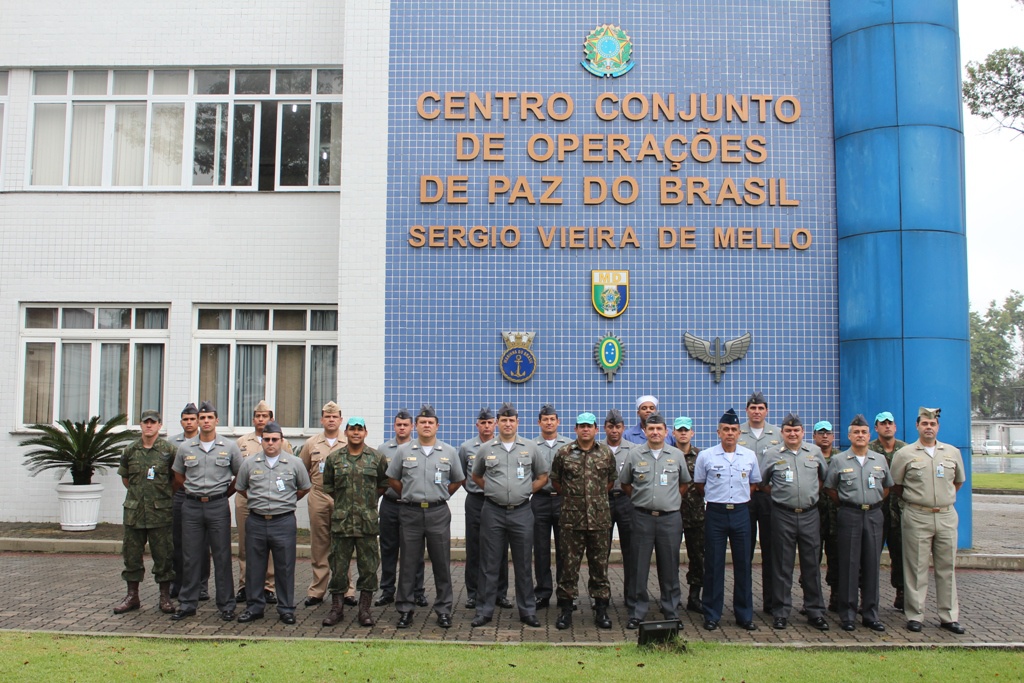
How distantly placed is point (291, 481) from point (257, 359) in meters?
5.82

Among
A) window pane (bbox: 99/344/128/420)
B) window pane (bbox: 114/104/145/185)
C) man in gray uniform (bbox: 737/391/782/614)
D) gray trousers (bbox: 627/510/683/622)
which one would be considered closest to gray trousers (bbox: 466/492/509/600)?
gray trousers (bbox: 627/510/683/622)

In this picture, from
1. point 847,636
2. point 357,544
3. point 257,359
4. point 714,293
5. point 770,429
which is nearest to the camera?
point 847,636

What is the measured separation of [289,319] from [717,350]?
6257 mm

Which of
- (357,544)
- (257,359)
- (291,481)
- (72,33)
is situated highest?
(72,33)

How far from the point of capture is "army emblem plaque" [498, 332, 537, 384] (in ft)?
40.2

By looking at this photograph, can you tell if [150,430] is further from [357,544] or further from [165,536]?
[357,544]

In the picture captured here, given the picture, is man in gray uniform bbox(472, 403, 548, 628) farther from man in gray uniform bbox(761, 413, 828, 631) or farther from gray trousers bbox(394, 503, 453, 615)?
man in gray uniform bbox(761, 413, 828, 631)

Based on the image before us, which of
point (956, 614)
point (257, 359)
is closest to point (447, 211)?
point (257, 359)

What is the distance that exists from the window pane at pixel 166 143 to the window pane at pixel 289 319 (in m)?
2.60

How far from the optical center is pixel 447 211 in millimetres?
12555

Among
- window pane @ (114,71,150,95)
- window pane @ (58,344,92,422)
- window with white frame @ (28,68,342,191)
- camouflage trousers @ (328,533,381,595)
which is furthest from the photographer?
window pane @ (114,71,150,95)

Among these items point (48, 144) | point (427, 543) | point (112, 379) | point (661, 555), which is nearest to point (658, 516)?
point (661, 555)

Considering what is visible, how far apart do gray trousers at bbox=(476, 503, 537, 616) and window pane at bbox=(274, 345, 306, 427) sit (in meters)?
6.08

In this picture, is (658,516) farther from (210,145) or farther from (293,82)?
(210,145)
